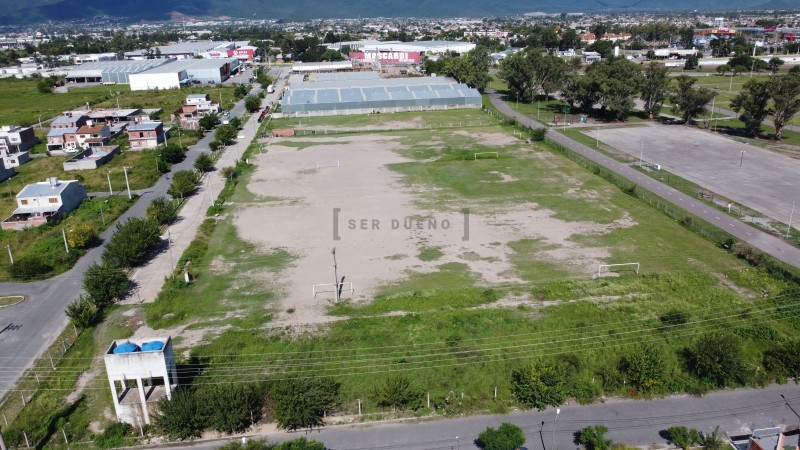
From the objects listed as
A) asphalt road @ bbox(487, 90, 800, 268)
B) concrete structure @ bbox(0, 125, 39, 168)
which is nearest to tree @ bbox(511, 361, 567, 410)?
asphalt road @ bbox(487, 90, 800, 268)

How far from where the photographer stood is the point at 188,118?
203 feet

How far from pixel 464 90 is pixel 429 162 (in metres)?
29.7

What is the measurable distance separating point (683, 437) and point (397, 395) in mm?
8513

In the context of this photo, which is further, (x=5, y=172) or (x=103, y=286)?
(x=5, y=172)

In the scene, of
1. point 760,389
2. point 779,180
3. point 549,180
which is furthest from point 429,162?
point 760,389

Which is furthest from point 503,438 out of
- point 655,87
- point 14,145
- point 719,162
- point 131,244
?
point 655,87

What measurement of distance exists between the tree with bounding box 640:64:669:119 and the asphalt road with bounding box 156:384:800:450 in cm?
4849

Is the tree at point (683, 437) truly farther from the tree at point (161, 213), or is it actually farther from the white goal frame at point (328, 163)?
the white goal frame at point (328, 163)

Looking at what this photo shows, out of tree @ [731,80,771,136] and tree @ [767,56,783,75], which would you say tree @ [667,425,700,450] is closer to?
tree @ [731,80,771,136]

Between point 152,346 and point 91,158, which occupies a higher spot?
point 91,158

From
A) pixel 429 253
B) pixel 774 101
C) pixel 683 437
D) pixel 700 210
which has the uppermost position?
pixel 774 101

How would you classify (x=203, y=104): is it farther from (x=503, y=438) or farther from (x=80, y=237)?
(x=503, y=438)

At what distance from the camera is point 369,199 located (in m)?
36.9

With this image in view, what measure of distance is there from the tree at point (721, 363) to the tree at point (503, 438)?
303 inches
